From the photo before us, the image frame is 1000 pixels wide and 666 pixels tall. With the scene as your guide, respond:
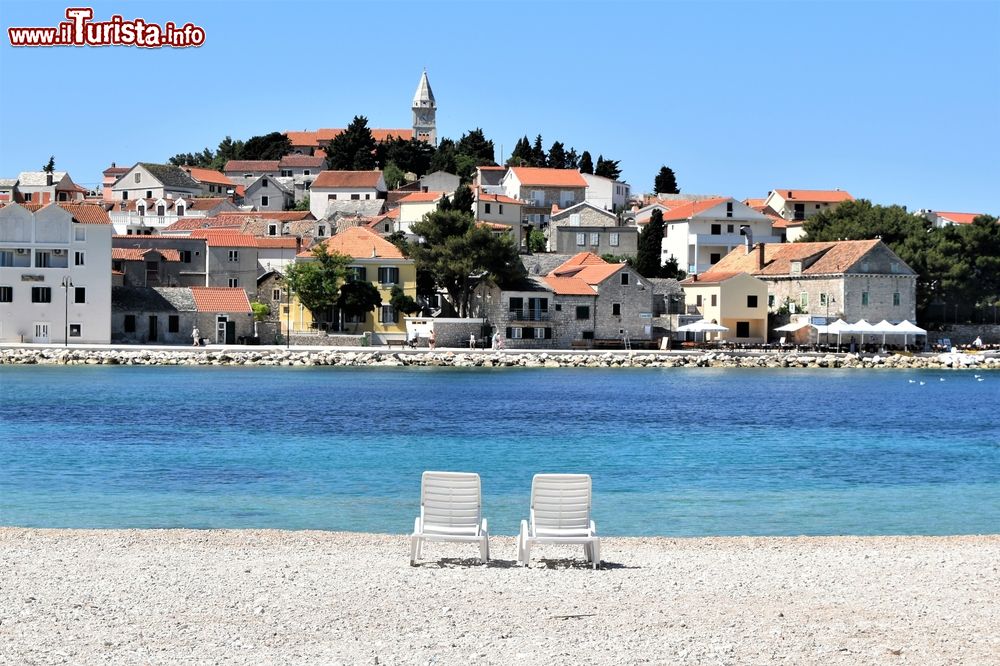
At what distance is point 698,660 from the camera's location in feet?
27.7

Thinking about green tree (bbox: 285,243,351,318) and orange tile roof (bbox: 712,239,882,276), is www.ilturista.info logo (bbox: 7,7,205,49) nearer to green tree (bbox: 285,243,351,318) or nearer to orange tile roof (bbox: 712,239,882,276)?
green tree (bbox: 285,243,351,318)

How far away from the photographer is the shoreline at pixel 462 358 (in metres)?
52.9

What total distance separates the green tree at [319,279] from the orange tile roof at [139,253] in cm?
823

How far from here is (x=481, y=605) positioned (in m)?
9.98

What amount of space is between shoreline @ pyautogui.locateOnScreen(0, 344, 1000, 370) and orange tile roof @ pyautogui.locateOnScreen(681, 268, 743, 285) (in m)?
4.27

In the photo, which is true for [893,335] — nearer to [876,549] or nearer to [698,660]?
[876,549]

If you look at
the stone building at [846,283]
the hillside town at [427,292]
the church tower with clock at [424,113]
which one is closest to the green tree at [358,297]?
the hillside town at [427,292]

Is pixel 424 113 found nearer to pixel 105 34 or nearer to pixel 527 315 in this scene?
pixel 527 315

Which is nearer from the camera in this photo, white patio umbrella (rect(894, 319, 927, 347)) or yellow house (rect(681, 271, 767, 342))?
white patio umbrella (rect(894, 319, 927, 347))

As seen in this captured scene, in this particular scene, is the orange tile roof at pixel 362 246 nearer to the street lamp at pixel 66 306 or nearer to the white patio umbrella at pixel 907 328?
the street lamp at pixel 66 306

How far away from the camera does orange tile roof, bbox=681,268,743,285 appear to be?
62531 millimetres

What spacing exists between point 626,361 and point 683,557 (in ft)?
146

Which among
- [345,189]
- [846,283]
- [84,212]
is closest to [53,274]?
[84,212]

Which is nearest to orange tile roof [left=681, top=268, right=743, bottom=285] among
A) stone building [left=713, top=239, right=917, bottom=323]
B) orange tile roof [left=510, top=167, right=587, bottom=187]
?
stone building [left=713, top=239, right=917, bottom=323]
